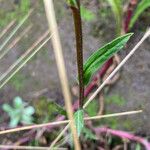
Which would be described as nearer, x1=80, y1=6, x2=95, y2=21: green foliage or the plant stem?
the plant stem

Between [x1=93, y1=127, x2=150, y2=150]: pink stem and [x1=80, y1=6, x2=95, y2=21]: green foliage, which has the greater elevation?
[x1=80, y1=6, x2=95, y2=21]: green foliage

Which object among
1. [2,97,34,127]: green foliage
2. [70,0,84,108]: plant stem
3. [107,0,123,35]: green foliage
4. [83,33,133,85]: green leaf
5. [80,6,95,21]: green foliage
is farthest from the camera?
[80,6,95,21]: green foliage

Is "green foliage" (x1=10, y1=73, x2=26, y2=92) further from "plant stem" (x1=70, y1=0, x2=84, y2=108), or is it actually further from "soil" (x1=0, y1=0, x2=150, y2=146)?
"plant stem" (x1=70, y1=0, x2=84, y2=108)

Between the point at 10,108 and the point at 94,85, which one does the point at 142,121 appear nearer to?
the point at 94,85

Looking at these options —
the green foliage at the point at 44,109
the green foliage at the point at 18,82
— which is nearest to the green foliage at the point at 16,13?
the green foliage at the point at 18,82

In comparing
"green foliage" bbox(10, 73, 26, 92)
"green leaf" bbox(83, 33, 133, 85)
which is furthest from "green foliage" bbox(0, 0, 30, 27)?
"green leaf" bbox(83, 33, 133, 85)

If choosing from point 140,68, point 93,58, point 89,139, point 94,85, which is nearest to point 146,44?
point 140,68

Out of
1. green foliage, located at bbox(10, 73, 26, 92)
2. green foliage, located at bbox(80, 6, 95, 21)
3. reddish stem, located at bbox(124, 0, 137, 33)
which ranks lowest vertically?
green foliage, located at bbox(10, 73, 26, 92)
